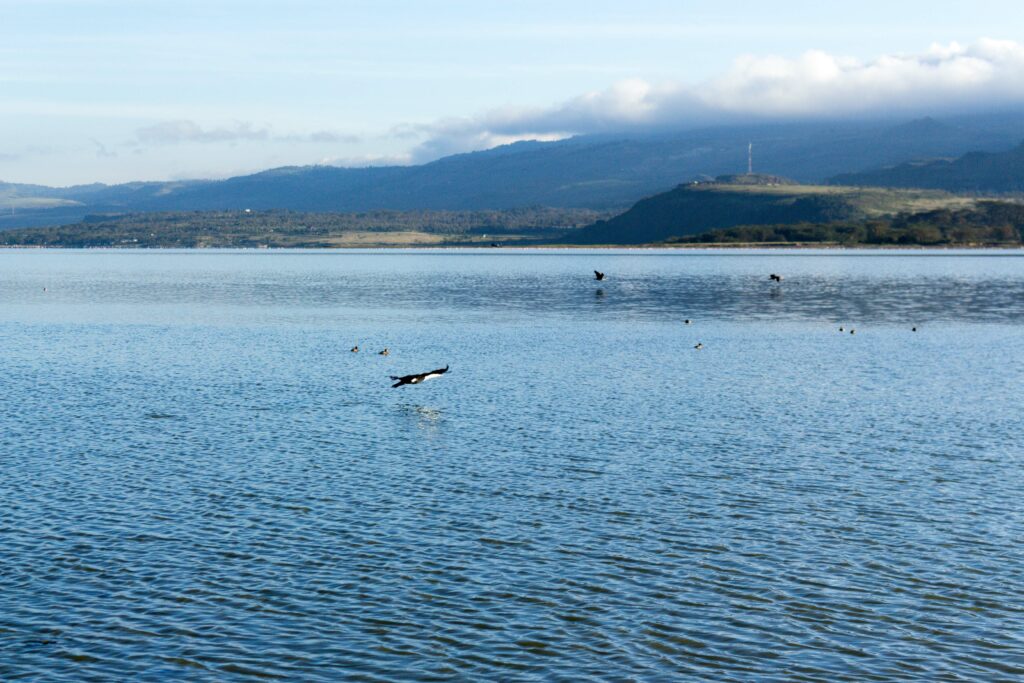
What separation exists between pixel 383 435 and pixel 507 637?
22.9 metres

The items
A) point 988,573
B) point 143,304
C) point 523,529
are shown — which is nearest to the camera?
point 988,573

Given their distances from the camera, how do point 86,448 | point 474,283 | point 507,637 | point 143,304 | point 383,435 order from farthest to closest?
point 474,283
point 143,304
point 383,435
point 86,448
point 507,637

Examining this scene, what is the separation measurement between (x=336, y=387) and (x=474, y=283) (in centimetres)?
11992

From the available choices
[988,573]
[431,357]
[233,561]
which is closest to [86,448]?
[233,561]

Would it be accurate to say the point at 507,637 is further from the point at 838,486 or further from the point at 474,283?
the point at 474,283

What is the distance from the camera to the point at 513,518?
2978 cm

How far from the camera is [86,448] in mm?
39438

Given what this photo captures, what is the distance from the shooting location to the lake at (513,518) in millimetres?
20500

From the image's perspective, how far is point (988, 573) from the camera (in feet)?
81.3

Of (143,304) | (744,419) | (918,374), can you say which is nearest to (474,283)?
(143,304)

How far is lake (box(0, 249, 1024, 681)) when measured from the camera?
2050cm

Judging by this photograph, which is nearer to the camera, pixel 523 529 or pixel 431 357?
pixel 523 529

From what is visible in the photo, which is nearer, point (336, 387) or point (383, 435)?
point (383, 435)

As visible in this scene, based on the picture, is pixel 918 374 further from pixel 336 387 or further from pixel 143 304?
pixel 143 304
